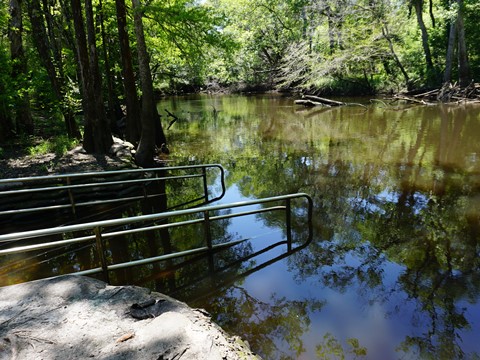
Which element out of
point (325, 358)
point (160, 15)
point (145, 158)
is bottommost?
point (325, 358)

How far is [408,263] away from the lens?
17.9ft

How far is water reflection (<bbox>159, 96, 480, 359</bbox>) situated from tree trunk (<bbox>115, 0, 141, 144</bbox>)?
1.89 meters

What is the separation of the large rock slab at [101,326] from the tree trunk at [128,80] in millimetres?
9599

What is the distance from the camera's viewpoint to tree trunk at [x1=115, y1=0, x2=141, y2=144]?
37.2ft

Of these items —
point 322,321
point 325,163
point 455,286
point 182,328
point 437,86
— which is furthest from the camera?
point 437,86

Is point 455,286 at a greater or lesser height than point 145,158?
lesser

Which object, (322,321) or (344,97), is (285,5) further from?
(322,321)

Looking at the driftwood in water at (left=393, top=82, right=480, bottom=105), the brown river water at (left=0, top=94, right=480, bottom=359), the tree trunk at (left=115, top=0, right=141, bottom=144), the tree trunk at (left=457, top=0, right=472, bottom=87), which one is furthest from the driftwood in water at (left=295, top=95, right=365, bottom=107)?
the tree trunk at (left=115, top=0, right=141, bottom=144)

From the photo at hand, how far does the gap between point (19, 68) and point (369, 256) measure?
12.3 m

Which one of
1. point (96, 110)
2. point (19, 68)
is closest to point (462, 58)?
point (96, 110)

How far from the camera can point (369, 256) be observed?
576 cm

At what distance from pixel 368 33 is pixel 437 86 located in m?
6.34

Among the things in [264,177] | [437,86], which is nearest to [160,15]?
[264,177]

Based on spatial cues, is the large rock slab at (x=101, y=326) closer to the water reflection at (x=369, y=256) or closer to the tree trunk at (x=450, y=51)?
the water reflection at (x=369, y=256)
